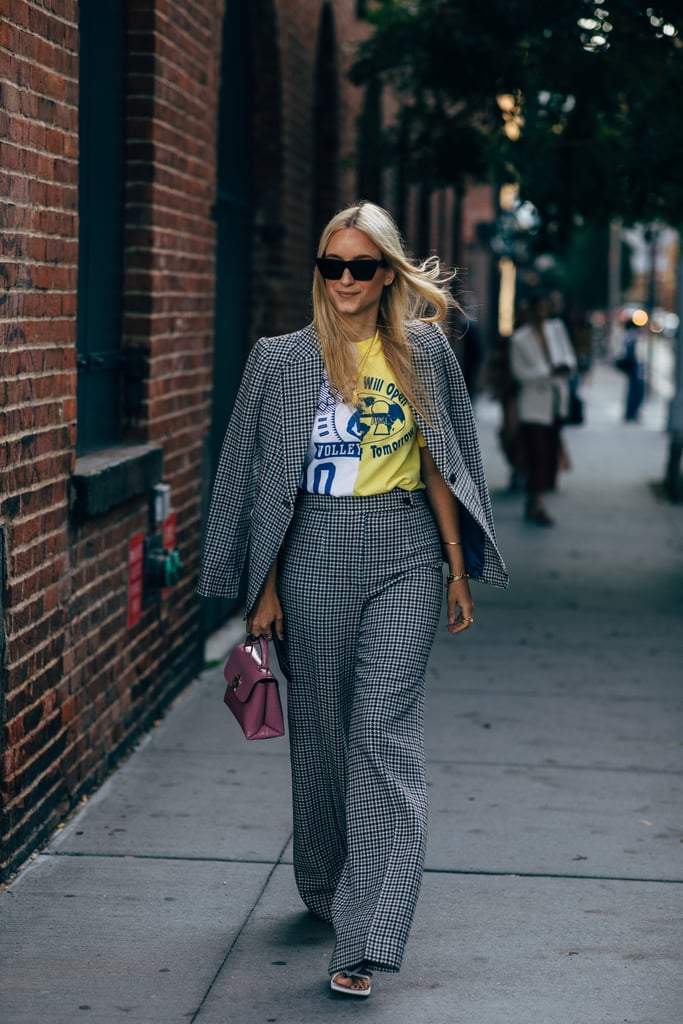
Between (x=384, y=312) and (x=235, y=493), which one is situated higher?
(x=384, y=312)

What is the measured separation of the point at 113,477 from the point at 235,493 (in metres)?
1.45

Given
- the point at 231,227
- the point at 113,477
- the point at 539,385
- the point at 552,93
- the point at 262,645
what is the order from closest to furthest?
the point at 262,645 < the point at 113,477 < the point at 231,227 < the point at 552,93 < the point at 539,385

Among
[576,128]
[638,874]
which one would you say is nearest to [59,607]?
[638,874]

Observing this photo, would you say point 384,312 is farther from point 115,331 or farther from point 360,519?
point 115,331

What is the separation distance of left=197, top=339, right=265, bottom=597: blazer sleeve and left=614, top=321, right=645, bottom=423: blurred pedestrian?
20.1 m

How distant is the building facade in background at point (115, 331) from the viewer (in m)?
4.66

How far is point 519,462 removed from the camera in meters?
15.4

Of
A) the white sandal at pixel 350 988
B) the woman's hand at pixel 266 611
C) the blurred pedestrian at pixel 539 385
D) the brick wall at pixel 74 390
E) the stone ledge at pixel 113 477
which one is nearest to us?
the white sandal at pixel 350 988

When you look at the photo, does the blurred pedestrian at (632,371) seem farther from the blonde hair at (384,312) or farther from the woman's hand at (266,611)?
the woman's hand at (266,611)

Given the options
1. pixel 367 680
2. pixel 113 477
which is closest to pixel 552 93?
pixel 113 477

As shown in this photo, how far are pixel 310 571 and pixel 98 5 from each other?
274 centimetres

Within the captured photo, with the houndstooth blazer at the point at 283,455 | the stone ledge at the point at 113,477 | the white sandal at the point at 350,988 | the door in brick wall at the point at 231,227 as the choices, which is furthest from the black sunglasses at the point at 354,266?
the door in brick wall at the point at 231,227

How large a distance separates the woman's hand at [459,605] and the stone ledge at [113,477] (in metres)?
1.54

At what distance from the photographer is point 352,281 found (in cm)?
408
